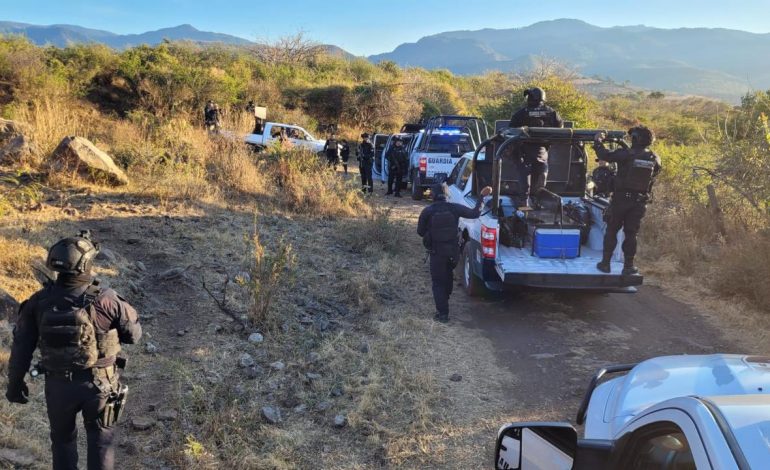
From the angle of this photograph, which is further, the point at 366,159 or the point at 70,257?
the point at 366,159

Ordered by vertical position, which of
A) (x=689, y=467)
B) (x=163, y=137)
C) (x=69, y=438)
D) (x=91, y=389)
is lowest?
(x=69, y=438)

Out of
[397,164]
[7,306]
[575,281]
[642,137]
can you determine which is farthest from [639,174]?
[397,164]

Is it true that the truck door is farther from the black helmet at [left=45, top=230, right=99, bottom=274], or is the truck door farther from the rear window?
the black helmet at [left=45, top=230, right=99, bottom=274]

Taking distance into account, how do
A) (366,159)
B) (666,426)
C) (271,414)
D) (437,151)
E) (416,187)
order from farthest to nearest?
(366,159) → (416,187) → (437,151) → (271,414) → (666,426)

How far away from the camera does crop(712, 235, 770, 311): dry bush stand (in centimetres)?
648

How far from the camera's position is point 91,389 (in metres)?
2.89

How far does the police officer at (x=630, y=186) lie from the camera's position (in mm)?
5930

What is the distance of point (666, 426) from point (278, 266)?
177 inches

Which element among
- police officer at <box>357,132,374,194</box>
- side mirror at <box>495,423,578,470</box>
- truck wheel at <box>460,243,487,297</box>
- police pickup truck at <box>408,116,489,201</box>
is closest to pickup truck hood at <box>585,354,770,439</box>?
side mirror at <box>495,423,578,470</box>

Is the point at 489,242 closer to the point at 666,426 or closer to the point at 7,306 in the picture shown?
the point at 666,426

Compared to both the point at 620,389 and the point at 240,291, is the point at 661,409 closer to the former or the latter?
the point at 620,389

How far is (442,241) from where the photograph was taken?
20.6 feet

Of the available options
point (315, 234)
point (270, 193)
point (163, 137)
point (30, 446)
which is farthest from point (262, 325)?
point (163, 137)

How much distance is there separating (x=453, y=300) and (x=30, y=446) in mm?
4880
